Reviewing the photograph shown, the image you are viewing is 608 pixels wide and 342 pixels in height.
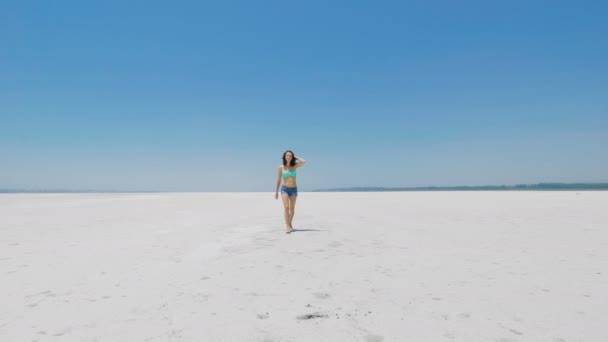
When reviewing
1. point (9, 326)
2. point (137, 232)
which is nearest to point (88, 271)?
point (9, 326)

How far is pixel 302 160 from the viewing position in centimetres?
917

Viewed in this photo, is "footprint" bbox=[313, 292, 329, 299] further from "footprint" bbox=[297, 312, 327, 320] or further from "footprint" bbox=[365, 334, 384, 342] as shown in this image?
"footprint" bbox=[365, 334, 384, 342]

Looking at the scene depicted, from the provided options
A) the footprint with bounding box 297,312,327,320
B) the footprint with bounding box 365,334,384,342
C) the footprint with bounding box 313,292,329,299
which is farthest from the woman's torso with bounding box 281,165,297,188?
the footprint with bounding box 365,334,384,342

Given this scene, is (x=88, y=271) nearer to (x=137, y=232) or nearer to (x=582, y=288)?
(x=137, y=232)

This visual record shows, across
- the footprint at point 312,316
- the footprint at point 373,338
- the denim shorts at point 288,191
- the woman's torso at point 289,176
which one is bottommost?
the footprint at point 373,338

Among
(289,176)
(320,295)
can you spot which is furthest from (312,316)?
(289,176)

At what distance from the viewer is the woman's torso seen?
28.9ft

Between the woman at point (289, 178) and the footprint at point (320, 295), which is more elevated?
the woman at point (289, 178)

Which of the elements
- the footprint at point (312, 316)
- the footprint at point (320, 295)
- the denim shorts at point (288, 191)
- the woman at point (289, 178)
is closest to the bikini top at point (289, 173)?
the woman at point (289, 178)

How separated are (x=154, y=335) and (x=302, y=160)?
692 cm

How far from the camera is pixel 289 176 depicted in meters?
8.80

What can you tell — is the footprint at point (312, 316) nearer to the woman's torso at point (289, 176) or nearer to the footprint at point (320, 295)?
the footprint at point (320, 295)

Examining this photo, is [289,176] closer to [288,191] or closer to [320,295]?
[288,191]

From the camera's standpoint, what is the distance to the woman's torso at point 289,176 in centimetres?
880
